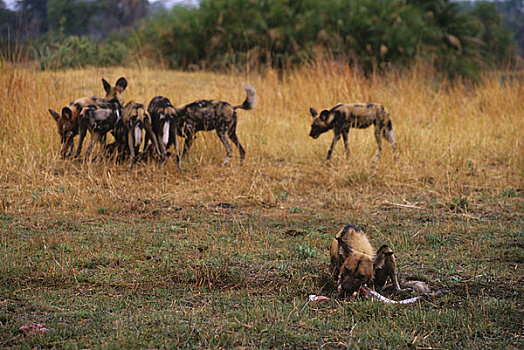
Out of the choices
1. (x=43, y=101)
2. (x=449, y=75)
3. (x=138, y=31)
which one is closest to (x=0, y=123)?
(x=43, y=101)

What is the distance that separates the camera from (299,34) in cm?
1700

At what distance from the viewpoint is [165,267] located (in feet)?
14.1

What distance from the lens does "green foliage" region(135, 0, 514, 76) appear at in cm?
1681

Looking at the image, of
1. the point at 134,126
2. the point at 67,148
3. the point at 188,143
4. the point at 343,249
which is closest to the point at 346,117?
the point at 188,143

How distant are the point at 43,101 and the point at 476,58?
52.0ft

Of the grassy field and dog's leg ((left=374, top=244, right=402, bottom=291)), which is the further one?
dog's leg ((left=374, top=244, right=402, bottom=291))

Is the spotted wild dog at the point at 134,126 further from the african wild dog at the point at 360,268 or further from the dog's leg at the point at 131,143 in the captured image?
the african wild dog at the point at 360,268

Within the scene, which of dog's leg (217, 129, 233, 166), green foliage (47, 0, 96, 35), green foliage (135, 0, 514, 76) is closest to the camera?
dog's leg (217, 129, 233, 166)

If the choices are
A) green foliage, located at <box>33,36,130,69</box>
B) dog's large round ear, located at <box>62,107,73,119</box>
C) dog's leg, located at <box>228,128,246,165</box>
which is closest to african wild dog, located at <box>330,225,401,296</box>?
dog's leg, located at <box>228,128,246,165</box>

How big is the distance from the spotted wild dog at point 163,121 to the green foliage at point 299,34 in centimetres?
904

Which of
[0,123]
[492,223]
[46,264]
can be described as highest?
[0,123]

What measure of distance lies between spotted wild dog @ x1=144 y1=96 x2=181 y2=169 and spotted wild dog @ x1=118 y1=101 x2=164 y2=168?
0.08m

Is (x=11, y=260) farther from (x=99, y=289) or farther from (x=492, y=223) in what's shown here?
(x=492, y=223)

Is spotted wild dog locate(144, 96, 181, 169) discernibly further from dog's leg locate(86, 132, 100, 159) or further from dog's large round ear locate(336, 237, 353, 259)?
dog's large round ear locate(336, 237, 353, 259)
